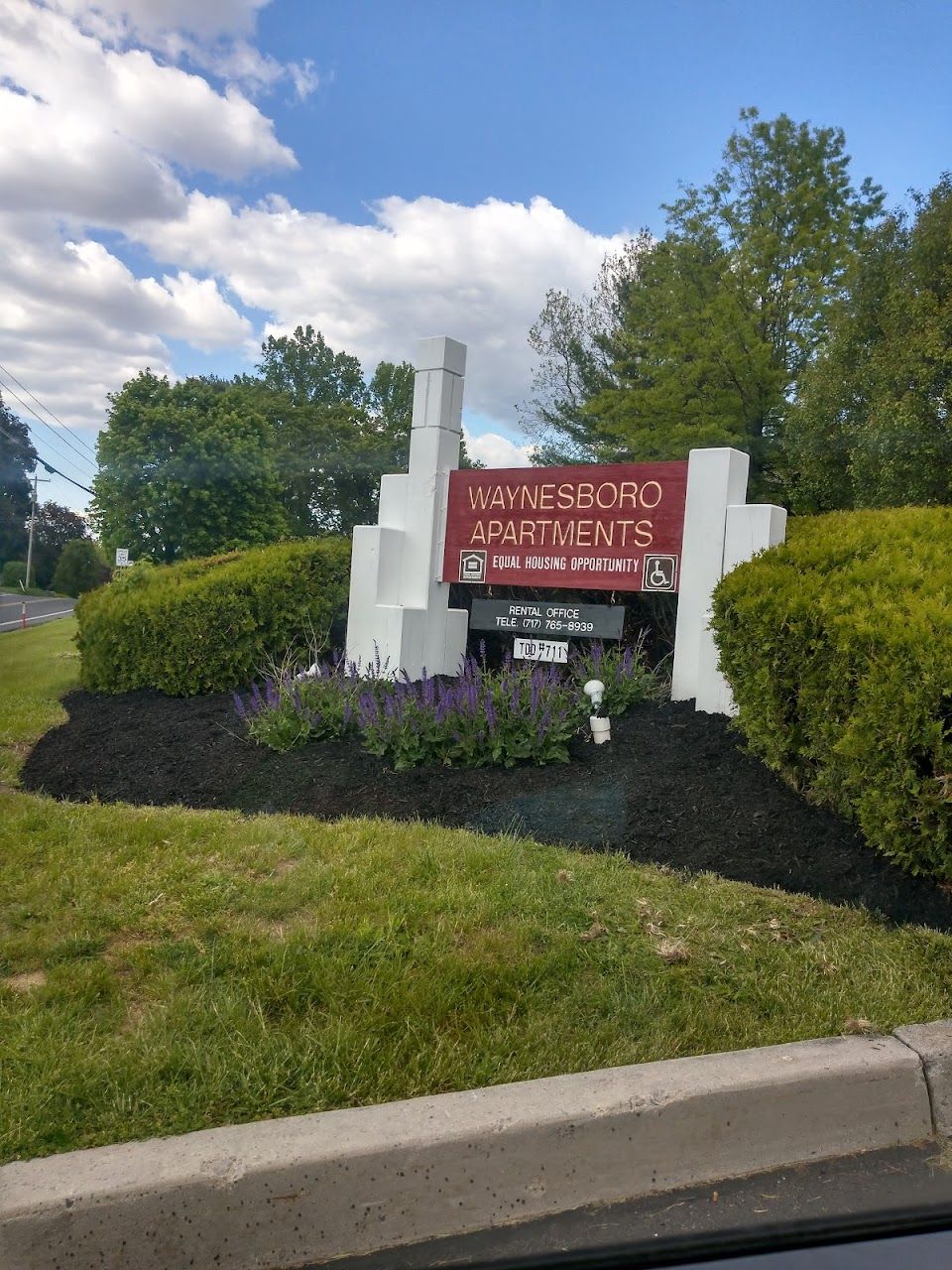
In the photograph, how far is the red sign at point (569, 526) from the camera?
6.81 metres

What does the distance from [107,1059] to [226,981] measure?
0.49 m

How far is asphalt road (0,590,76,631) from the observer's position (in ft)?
65.7

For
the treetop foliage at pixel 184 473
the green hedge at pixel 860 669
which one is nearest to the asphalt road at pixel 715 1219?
the green hedge at pixel 860 669

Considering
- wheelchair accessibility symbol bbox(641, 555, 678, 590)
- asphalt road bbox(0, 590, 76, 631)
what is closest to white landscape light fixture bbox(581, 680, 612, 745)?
wheelchair accessibility symbol bbox(641, 555, 678, 590)

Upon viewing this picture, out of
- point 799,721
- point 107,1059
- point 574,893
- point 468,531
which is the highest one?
point 468,531

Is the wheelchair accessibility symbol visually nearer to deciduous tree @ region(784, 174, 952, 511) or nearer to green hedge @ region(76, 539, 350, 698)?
green hedge @ region(76, 539, 350, 698)

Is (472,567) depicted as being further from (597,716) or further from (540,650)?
(597,716)

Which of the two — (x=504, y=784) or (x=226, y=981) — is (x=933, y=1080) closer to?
(x=226, y=981)

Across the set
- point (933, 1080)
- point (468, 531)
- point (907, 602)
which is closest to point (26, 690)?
point (468, 531)

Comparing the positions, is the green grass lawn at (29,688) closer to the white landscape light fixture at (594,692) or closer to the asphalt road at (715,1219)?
the white landscape light fixture at (594,692)

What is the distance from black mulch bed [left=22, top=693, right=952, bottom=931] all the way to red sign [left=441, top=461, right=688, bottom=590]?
1.14 metres

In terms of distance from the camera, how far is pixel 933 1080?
272 cm

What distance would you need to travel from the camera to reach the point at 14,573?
102 feet

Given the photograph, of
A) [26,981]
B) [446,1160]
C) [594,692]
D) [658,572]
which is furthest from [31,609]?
[446,1160]
